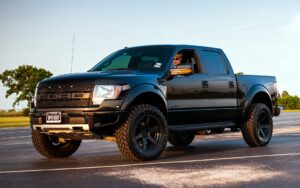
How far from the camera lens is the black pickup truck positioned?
24.3 ft

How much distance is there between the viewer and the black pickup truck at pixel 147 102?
24.3 feet

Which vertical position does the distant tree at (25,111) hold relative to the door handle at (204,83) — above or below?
below

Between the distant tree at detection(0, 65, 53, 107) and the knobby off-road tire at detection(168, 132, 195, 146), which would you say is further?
the distant tree at detection(0, 65, 53, 107)

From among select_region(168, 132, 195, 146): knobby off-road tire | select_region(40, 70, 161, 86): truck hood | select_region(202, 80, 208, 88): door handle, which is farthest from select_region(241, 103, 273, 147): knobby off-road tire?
select_region(40, 70, 161, 86): truck hood

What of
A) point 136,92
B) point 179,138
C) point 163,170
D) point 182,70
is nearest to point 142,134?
point 136,92

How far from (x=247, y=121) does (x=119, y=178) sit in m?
4.89

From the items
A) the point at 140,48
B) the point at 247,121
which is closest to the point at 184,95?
the point at 140,48

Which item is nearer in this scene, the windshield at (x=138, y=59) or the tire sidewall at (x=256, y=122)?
the windshield at (x=138, y=59)

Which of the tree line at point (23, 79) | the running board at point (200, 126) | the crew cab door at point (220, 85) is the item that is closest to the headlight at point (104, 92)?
the running board at point (200, 126)

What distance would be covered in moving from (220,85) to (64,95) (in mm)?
3181

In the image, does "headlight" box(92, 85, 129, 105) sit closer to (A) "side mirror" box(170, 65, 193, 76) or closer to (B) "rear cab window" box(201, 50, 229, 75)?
(A) "side mirror" box(170, 65, 193, 76)

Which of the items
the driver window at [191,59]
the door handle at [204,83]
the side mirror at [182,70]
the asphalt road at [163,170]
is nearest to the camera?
the asphalt road at [163,170]

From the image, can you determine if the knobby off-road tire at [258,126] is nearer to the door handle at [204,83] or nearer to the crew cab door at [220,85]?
the crew cab door at [220,85]

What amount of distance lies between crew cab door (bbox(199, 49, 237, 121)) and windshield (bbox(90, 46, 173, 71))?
0.98 metres
